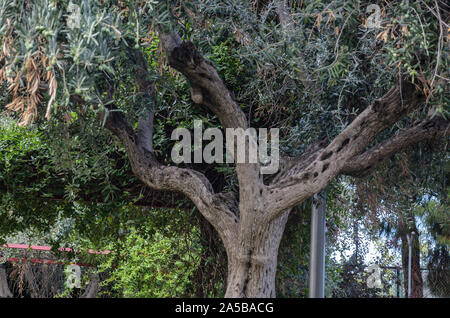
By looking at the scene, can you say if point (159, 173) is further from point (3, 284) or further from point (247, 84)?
point (3, 284)

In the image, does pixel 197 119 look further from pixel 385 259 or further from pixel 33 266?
pixel 385 259

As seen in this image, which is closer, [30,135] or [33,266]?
[30,135]

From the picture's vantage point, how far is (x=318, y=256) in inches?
199

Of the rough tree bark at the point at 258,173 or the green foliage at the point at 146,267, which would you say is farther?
the green foliage at the point at 146,267

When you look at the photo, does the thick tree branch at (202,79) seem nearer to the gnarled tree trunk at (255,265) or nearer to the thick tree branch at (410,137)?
the gnarled tree trunk at (255,265)

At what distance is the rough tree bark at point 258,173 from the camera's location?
13.9 feet

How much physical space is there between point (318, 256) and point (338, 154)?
48.7 inches

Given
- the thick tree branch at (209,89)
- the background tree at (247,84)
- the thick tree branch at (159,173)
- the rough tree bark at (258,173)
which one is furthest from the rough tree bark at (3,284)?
the thick tree branch at (209,89)

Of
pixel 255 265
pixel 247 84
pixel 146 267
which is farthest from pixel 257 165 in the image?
pixel 146 267

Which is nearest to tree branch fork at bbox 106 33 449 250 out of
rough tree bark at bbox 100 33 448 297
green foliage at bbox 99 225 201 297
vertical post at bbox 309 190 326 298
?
rough tree bark at bbox 100 33 448 297

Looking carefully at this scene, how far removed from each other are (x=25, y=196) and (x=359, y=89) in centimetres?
427
